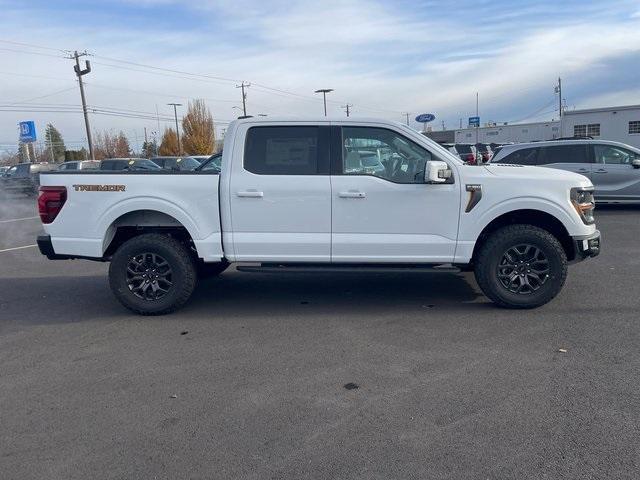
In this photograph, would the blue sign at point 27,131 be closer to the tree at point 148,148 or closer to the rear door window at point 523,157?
the tree at point 148,148

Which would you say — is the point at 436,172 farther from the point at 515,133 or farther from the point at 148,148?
the point at 148,148

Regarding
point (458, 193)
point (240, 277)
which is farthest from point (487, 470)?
point (240, 277)

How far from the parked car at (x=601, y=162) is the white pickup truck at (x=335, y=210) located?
815cm

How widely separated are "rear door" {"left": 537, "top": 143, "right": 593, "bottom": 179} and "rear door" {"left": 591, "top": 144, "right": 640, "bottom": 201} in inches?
7.0

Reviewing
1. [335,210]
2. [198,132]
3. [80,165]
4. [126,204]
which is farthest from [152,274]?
[198,132]

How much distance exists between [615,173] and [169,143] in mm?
61415

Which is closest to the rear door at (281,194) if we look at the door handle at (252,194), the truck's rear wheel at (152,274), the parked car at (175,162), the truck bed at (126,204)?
the door handle at (252,194)

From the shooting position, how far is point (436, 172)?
5.36 meters

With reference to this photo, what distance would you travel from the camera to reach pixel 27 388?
13.8 ft

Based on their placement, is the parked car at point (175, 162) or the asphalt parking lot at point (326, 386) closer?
the asphalt parking lot at point (326, 386)

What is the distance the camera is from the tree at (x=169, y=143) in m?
67.2

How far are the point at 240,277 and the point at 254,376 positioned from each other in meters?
3.51

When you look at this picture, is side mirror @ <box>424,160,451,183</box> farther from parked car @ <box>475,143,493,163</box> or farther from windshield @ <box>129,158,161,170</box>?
windshield @ <box>129,158,161,170</box>

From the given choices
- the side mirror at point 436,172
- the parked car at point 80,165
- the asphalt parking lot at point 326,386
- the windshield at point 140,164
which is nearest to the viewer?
the asphalt parking lot at point 326,386
